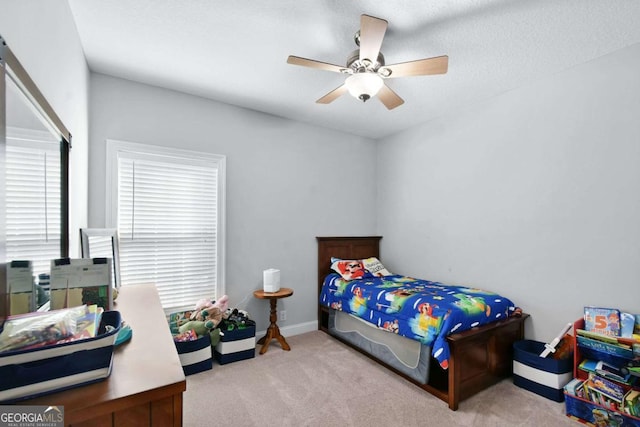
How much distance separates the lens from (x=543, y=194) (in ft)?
8.73

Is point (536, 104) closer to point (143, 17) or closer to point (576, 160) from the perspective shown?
point (576, 160)

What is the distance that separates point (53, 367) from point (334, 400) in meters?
2.03

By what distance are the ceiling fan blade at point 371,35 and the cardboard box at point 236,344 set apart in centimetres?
258

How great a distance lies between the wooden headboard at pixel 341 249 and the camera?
3865mm

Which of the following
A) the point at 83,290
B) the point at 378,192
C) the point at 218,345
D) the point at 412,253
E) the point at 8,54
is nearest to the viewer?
the point at 8,54

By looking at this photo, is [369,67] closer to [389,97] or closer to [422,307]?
[389,97]

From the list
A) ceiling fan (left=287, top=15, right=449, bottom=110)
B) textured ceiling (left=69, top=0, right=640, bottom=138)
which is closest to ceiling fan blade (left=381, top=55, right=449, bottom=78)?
ceiling fan (left=287, top=15, right=449, bottom=110)

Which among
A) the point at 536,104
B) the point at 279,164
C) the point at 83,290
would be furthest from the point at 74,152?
the point at 536,104

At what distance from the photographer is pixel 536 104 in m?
2.72

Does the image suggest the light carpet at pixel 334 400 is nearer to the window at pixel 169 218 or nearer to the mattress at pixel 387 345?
the mattress at pixel 387 345

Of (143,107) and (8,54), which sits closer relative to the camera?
(8,54)

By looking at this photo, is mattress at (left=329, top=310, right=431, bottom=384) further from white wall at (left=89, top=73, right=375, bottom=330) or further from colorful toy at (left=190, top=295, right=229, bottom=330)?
colorful toy at (left=190, top=295, right=229, bottom=330)

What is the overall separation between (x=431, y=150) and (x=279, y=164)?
185 cm

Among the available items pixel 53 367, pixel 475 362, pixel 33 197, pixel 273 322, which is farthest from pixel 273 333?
pixel 53 367
